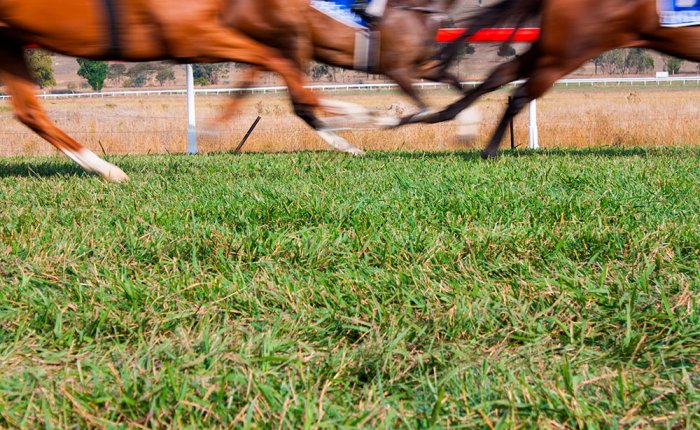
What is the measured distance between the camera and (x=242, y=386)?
1.93m

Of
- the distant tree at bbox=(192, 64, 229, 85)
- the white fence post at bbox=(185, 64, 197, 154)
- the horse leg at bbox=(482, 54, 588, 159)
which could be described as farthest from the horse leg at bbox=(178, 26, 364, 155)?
the distant tree at bbox=(192, 64, 229, 85)

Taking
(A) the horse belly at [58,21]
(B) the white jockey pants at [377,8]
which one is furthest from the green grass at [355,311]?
(B) the white jockey pants at [377,8]

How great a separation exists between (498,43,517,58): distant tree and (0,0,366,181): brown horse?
208cm

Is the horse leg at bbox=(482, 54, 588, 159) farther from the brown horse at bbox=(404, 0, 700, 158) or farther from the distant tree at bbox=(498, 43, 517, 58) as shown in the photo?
the distant tree at bbox=(498, 43, 517, 58)

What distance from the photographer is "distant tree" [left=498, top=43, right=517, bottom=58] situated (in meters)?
6.45

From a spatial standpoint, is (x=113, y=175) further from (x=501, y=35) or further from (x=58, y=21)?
(x=501, y=35)

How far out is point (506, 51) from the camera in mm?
6590

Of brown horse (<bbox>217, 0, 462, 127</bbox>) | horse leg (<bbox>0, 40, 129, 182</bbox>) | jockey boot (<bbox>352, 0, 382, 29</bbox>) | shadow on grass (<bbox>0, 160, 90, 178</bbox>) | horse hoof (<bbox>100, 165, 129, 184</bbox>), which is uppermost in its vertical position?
jockey boot (<bbox>352, 0, 382, 29</bbox>)

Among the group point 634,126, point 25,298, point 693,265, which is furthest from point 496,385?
point 634,126

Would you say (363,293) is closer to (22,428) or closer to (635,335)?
(635,335)

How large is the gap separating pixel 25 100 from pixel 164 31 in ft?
4.80

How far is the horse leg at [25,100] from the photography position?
217 inches

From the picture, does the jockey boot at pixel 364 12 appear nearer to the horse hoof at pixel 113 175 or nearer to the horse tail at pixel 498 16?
the horse tail at pixel 498 16

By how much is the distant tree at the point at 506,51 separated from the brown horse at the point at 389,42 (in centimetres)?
96
